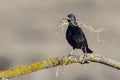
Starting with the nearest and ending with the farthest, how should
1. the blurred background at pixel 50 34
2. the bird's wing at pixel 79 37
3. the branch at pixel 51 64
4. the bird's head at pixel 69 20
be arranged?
the branch at pixel 51 64
the bird's head at pixel 69 20
the bird's wing at pixel 79 37
the blurred background at pixel 50 34

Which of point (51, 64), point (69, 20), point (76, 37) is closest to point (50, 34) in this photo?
point (76, 37)

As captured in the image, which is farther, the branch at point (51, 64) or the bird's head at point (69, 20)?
the bird's head at point (69, 20)

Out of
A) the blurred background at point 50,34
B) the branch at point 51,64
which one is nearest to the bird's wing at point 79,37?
the branch at point 51,64

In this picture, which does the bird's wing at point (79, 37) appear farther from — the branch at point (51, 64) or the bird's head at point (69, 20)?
the branch at point (51, 64)

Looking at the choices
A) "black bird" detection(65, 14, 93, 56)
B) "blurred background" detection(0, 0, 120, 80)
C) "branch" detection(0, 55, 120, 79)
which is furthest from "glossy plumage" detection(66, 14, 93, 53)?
"blurred background" detection(0, 0, 120, 80)

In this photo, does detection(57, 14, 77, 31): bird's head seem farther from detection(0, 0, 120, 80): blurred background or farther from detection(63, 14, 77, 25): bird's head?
detection(0, 0, 120, 80): blurred background

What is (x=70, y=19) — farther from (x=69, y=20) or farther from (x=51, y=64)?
(x=51, y=64)

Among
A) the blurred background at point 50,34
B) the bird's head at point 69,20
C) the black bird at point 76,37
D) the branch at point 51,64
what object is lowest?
the blurred background at point 50,34

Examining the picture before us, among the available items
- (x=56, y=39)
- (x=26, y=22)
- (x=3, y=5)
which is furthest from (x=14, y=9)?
(x=56, y=39)
